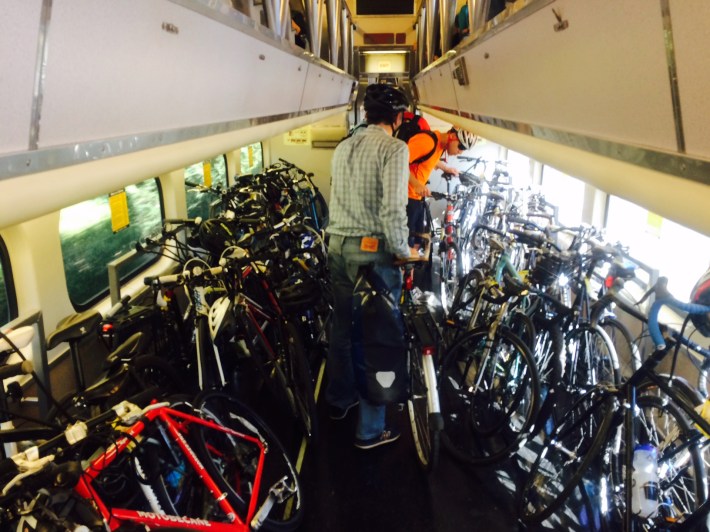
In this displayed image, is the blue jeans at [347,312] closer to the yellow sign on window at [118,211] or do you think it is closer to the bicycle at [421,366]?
the bicycle at [421,366]

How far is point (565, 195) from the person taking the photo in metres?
5.86

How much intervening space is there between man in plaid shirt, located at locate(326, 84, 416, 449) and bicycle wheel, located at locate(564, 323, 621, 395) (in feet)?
3.88

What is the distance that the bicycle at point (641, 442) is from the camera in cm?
208

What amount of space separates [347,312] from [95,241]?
206 cm

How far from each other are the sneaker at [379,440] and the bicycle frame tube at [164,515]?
0.96 metres

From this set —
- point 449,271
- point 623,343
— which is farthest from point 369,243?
point 449,271

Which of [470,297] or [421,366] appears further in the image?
[470,297]

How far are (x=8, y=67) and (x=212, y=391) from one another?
72.7 inches

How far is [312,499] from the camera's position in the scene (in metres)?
2.93

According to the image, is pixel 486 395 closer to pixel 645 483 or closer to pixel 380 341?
pixel 380 341

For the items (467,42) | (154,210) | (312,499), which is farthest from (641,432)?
(154,210)

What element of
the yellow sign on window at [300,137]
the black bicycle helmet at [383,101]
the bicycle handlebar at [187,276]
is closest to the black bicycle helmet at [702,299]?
the black bicycle helmet at [383,101]

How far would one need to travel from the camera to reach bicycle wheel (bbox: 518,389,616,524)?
226 centimetres

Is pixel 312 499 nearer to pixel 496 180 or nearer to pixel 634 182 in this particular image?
pixel 634 182
